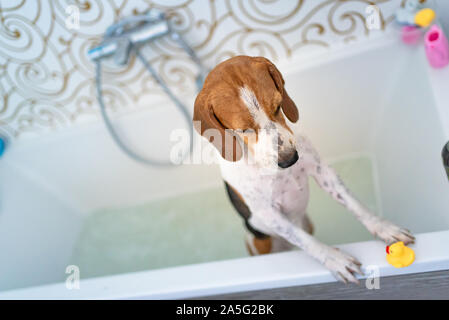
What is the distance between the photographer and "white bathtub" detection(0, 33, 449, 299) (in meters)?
1.12

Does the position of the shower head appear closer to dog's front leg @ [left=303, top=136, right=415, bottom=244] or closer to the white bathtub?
the white bathtub

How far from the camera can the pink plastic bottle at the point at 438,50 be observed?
1296mm

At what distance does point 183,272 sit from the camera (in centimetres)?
117

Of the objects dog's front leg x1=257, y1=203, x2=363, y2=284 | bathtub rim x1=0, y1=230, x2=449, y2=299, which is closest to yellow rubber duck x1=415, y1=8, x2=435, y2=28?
bathtub rim x1=0, y1=230, x2=449, y2=299

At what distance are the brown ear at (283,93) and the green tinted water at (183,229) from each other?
94 centimetres

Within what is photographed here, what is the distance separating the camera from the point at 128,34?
1.53 metres

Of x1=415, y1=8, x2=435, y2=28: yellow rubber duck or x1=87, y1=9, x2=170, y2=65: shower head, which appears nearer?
x1=415, y1=8, x2=435, y2=28: yellow rubber duck

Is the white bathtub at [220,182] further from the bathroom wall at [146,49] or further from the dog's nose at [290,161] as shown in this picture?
the dog's nose at [290,161]

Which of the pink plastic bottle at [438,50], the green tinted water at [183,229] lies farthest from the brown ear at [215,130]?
the green tinted water at [183,229]

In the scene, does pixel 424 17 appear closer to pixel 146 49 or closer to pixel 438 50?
pixel 438 50

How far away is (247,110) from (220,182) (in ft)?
4.08

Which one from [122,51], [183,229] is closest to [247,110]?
[122,51]
